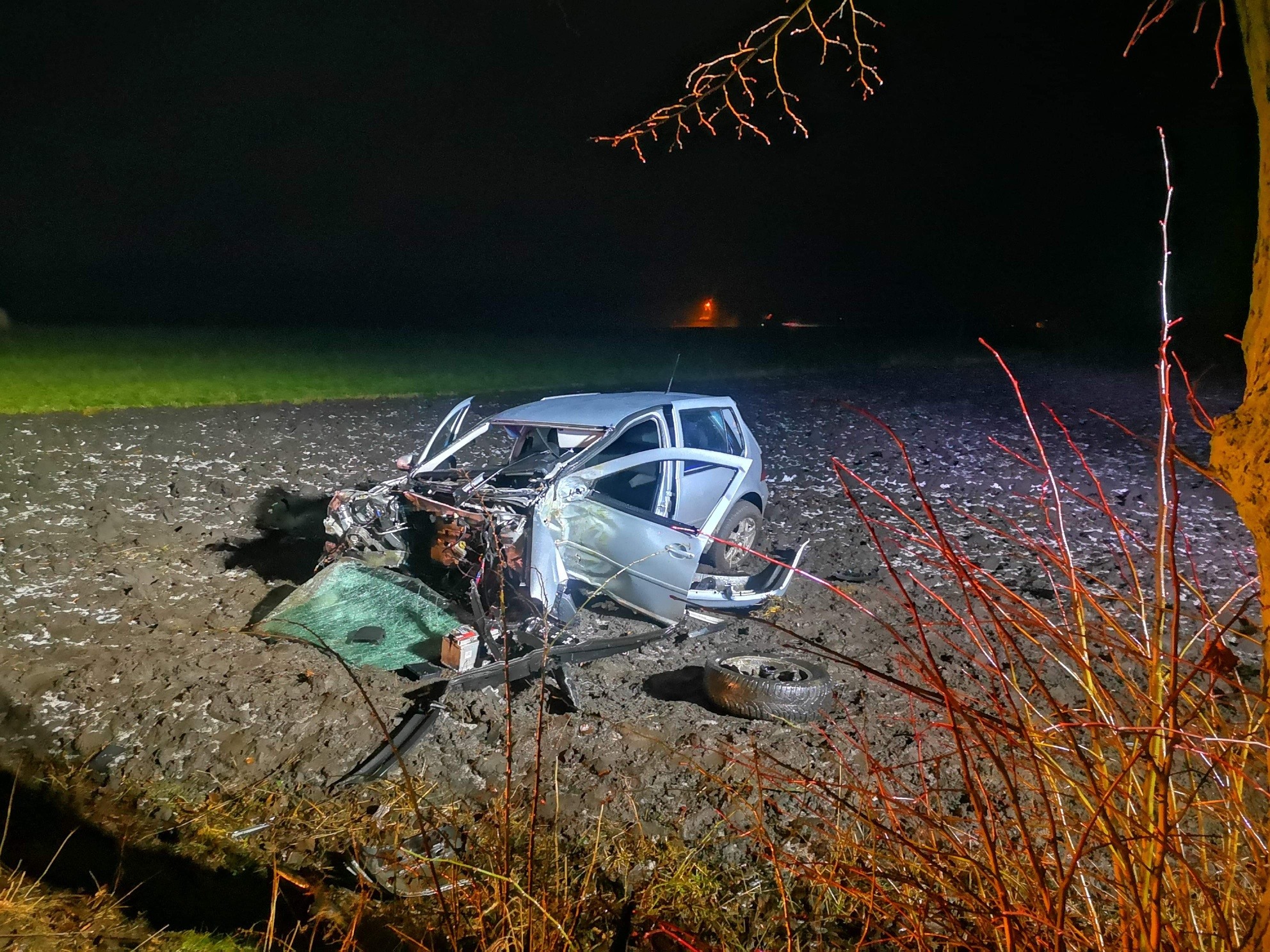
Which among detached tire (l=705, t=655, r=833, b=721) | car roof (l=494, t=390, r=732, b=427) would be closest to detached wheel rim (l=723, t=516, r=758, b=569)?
car roof (l=494, t=390, r=732, b=427)

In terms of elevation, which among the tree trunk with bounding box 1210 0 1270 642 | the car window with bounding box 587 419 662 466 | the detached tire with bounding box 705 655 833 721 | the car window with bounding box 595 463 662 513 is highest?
the tree trunk with bounding box 1210 0 1270 642

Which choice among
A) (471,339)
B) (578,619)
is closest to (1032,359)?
(471,339)

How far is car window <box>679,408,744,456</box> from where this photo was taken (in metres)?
6.95

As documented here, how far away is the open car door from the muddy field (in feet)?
5.81

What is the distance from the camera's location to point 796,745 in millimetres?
4387

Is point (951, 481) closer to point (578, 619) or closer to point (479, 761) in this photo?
point (578, 619)

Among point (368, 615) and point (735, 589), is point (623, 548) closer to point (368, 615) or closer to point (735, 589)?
point (735, 589)

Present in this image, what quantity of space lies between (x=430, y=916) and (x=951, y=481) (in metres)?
9.05

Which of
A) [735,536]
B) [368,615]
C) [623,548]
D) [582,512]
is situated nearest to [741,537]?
→ [735,536]

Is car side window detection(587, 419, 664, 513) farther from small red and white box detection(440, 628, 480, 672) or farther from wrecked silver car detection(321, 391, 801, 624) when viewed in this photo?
→ small red and white box detection(440, 628, 480, 672)

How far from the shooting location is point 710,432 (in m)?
7.11

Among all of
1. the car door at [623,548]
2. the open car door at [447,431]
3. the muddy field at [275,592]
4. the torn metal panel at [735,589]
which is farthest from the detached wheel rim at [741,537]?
the open car door at [447,431]

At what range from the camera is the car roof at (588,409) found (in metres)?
6.21

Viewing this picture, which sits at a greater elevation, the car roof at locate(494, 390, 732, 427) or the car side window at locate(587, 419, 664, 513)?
the car roof at locate(494, 390, 732, 427)
